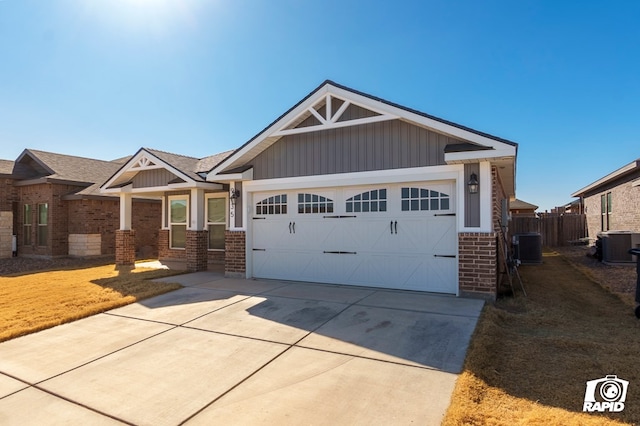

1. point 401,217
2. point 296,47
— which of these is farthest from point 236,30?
point 401,217

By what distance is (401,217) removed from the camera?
7668 millimetres

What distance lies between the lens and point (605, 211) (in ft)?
57.7

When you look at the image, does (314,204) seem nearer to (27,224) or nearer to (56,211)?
(56,211)

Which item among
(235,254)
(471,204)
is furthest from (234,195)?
(471,204)

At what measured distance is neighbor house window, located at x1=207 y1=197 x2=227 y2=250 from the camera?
1190cm

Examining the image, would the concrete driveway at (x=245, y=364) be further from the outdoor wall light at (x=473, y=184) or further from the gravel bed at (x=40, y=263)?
the gravel bed at (x=40, y=263)

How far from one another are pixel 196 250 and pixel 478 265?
802cm

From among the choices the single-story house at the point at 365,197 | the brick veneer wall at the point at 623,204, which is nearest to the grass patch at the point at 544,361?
the single-story house at the point at 365,197

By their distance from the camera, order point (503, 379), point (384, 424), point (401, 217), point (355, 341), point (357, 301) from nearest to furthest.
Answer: point (384, 424), point (503, 379), point (355, 341), point (357, 301), point (401, 217)

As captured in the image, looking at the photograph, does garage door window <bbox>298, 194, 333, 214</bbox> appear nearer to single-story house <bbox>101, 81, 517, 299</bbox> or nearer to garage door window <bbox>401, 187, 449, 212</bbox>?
single-story house <bbox>101, 81, 517, 299</bbox>

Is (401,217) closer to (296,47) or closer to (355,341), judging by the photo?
(355,341)

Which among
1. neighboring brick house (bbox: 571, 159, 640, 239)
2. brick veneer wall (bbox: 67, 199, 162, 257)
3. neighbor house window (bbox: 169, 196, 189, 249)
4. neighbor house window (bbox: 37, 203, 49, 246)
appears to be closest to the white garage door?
neighbor house window (bbox: 169, 196, 189, 249)

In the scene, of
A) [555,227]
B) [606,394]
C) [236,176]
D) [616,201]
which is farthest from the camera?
[555,227]

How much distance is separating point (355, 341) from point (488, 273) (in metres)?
3.51
